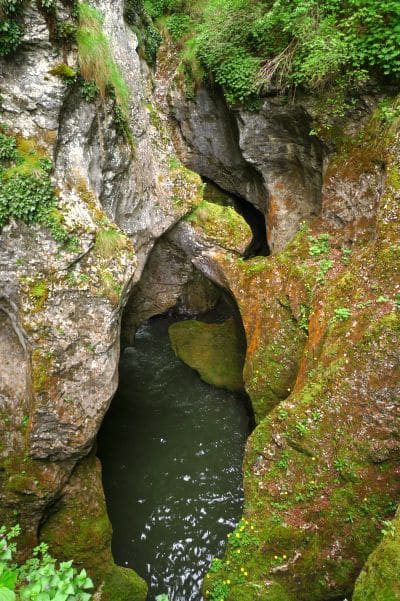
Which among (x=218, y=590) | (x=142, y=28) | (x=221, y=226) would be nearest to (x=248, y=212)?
(x=221, y=226)

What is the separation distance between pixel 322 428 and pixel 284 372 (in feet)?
6.80

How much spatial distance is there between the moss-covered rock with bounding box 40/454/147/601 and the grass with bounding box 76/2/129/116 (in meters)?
7.25

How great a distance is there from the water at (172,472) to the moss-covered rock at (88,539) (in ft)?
2.38

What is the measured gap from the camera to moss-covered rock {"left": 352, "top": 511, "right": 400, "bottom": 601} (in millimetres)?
3908

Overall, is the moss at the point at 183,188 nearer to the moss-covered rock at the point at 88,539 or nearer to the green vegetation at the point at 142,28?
the green vegetation at the point at 142,28

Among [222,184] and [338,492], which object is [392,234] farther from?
[222,184]

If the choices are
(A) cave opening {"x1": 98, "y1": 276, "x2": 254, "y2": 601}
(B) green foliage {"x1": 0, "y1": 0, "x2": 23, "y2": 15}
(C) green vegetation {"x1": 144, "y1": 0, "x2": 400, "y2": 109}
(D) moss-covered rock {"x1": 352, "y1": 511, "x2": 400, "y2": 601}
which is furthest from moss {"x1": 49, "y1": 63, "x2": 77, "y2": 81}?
(D) moss-covered rock {"x1": 352, "y1": 511, "x2": 400, "y2": 601}

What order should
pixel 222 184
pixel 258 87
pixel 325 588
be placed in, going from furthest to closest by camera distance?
pixel 222 184 < pixel 258 87 < pixel 325 588

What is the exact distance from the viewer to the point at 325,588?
5.59 meters

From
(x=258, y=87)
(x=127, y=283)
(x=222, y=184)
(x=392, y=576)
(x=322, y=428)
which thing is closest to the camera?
(x=392, y=576)

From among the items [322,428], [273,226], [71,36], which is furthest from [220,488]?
[71,36]

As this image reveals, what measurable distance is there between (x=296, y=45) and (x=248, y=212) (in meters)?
6.90

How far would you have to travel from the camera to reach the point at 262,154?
440 inches

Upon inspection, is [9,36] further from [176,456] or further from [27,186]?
[176,456]
